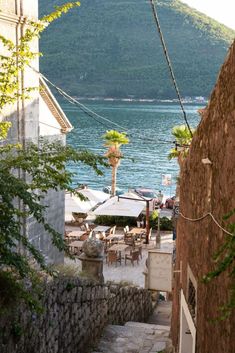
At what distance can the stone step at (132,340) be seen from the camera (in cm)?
958

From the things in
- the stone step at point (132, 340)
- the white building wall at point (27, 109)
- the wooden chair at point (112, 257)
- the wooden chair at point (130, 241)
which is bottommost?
the stone step at point (132, 340)

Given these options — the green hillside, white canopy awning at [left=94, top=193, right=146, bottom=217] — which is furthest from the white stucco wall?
the green hillside

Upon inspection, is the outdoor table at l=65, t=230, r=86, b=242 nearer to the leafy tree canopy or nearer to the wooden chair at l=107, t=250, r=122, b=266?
the wooden chair at l=107, t=250, r=122, b=266

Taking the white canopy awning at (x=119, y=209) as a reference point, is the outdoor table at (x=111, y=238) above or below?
below

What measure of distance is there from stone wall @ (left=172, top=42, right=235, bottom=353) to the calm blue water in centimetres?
3041

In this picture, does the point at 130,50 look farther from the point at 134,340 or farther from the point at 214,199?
the point at 214,199

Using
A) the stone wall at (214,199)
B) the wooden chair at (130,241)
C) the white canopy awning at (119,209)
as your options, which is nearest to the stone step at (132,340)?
the stone wall at (214,199)

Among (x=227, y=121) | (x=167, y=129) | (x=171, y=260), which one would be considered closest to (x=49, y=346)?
(x=227, y=121)

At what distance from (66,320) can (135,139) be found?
11672cm

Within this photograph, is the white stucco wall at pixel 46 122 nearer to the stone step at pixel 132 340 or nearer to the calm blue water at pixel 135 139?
the stone step at pixel 132 340

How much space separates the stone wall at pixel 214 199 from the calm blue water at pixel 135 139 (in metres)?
30.4

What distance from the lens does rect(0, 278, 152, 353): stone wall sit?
21.4 ft

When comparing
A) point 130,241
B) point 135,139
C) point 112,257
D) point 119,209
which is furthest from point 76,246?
point 135,139

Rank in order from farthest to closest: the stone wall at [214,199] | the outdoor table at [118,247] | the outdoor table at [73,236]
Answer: the outdoor table at [73,236], the outdoor table at [118,247], the stone wall at [214,199]
